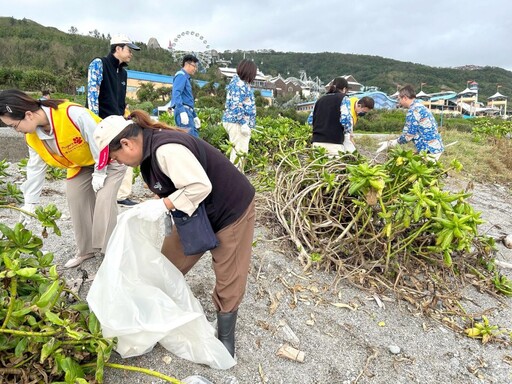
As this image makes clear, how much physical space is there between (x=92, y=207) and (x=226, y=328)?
137cm

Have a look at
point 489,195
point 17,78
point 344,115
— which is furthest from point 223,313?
point 17,78

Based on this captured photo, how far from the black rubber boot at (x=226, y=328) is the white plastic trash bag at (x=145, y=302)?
0.34 feet

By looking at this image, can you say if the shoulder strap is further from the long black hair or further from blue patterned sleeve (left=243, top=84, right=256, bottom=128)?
blue patterned sleeve (left=243, top=84, right=256, bottom=128)

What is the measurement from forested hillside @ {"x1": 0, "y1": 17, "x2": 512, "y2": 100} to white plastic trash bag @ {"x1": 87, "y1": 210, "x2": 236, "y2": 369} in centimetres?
2650

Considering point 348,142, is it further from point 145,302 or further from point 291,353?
point 145,302

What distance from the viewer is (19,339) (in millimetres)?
1456

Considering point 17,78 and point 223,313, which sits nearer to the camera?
point 223,313

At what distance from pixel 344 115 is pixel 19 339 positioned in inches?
135

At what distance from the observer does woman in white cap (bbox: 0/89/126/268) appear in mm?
2057

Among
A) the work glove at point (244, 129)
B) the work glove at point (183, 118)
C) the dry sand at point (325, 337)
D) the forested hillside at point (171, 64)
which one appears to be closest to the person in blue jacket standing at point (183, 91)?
the work glove at point (183, 118)

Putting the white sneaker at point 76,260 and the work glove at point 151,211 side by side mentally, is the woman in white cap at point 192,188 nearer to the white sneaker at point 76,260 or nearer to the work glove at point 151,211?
the work glove at point 151,211

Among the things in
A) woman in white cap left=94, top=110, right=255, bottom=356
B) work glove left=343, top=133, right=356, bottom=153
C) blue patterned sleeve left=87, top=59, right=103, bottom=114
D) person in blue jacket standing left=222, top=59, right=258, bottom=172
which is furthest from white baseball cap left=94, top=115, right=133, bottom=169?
work glove left=343, top=133, right=356, bottom=153

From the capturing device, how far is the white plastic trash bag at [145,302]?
1550mm

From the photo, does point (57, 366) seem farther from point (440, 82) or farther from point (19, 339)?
point (440, 82)
